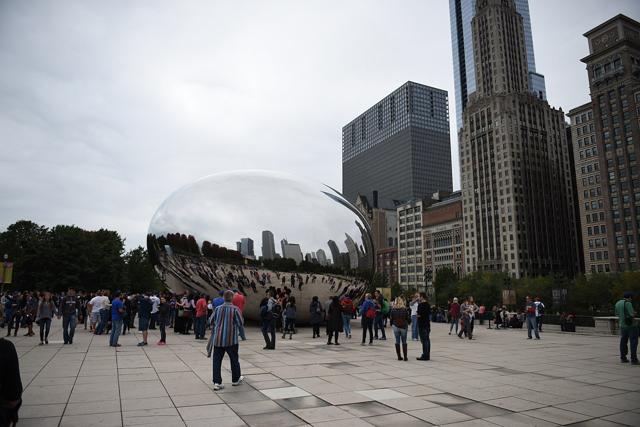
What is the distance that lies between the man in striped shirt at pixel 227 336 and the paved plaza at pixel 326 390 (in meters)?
0.28

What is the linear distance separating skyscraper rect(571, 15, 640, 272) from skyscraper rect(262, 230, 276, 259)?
101m

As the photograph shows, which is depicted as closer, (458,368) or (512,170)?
(458,368)

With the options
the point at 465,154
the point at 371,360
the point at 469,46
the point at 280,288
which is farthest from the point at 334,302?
the point at 469,46

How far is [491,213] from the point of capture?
12825cm

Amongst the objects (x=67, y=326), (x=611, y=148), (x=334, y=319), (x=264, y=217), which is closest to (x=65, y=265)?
(x=264, y=217)

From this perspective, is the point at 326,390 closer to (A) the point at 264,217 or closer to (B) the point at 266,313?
(B) the point at 266,313

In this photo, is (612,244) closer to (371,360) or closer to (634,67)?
(634,67)

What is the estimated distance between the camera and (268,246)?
18312 millimetres

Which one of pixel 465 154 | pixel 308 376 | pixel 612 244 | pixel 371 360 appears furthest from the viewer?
pixel 465 154

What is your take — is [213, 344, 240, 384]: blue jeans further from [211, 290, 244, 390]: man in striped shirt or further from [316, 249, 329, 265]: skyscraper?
[316, 249, 329, 265]: skyscraper

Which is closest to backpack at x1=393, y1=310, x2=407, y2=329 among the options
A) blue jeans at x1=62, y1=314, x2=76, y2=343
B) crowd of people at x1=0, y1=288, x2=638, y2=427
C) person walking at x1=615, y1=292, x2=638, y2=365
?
crowd of people at x1=0, y1=288, x2=638, y2=427

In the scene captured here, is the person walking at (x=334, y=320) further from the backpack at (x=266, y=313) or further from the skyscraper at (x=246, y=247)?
the skyscraper at (x=246, y=247)

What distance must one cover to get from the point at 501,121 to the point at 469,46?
83978mm

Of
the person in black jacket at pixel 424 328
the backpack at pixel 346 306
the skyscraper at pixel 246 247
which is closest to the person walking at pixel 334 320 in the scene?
the backpack at pixel 346 306
